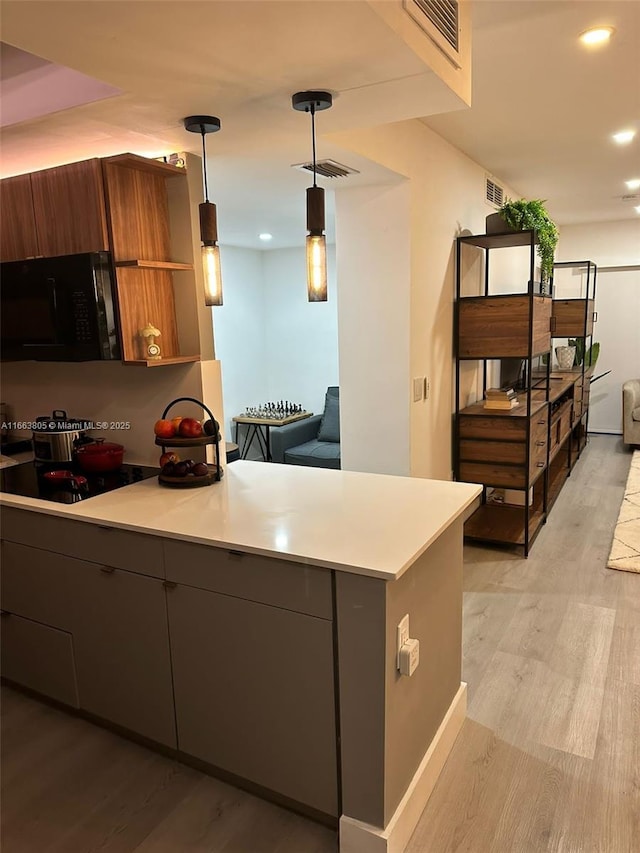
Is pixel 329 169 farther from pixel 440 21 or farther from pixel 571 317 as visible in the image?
pixel 571 317

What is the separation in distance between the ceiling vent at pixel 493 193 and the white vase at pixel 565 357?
2058 millimetres

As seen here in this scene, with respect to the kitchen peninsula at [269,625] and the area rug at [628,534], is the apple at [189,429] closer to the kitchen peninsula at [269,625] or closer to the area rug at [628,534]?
the kitchen peninsula at [269,625]

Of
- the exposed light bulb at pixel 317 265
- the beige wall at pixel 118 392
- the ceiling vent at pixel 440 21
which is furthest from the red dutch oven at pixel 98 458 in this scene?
the ceiling vent at pixel 440 21

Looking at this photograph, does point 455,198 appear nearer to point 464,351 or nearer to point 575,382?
point 464,351

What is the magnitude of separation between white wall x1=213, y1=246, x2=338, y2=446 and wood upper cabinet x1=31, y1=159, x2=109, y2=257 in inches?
135

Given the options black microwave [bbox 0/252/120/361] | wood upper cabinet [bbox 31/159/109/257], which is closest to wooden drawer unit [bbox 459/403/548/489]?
black microwave [bbox 0/252/120/361]

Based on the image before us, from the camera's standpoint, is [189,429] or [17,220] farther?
[17,220]

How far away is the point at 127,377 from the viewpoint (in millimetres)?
2762

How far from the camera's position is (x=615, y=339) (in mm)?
7207

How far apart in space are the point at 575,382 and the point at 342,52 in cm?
483

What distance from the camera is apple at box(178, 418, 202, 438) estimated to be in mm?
2375

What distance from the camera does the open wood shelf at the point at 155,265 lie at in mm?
2289

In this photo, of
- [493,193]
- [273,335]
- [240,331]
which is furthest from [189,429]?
[273,335]

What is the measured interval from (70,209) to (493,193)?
3485 mm
